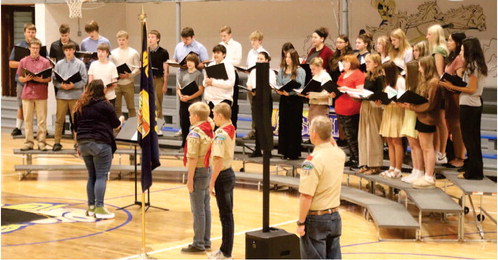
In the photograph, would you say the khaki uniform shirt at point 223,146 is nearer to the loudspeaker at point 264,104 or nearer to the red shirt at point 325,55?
the loudspeaker at point 264,104

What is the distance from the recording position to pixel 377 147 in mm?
11078

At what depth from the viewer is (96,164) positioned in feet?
32.9

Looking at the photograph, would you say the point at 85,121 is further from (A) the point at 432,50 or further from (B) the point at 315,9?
(B) the point at 315,9

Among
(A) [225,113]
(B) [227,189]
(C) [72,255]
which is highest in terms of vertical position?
(A) [225,113]

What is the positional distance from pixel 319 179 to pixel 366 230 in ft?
11.2

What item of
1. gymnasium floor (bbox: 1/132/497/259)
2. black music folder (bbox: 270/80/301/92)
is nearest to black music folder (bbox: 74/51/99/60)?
gymnasium floor (bbox: 1/132/497/259)

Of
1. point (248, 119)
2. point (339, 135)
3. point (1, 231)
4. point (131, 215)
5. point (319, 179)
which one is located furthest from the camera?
point (248, 119)

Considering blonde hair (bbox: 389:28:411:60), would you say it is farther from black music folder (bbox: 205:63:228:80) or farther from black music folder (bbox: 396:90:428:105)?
black music folder (bbox: 205:63:228:80)

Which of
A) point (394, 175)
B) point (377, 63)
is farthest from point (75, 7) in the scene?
point (394, 175)

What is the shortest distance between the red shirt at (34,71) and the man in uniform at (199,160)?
18.7 ft

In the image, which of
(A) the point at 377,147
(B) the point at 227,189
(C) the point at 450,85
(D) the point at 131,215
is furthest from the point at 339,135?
(B) the point at 227,189

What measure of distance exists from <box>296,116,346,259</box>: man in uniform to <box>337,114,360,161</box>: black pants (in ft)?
16.3

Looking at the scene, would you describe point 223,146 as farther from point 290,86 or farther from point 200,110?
point 290,86

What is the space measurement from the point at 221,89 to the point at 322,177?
604 cm
